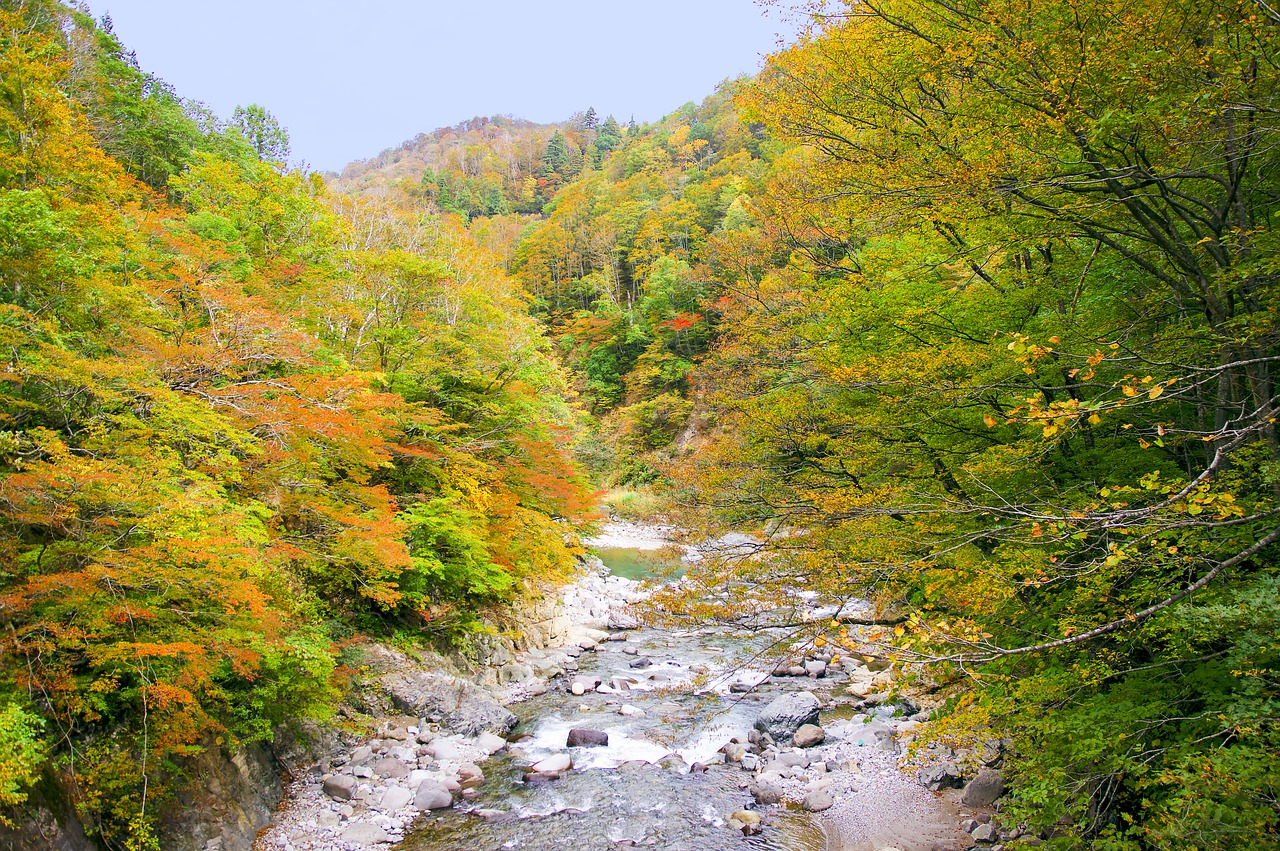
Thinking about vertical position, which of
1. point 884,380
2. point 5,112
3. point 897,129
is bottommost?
point 884,380

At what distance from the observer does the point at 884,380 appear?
7012 mm

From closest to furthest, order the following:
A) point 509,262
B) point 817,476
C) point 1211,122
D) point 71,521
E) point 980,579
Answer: point 1211,122 < point 980,579 < point 71,521 < point 817,476 < point 509,262

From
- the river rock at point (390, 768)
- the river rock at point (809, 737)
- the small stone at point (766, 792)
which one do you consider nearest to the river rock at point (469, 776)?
the river rock at point (390, 768)

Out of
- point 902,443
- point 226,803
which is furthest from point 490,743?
point 902,443

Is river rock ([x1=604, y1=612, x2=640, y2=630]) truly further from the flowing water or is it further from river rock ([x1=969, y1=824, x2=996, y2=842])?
river rock ([x1=969, y1=824, x2=996, y2=842])

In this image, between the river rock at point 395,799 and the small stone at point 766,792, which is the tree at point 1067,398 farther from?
the river rock at point 395,799

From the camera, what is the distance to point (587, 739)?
10547 millimetres

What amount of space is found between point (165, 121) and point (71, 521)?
22672mm

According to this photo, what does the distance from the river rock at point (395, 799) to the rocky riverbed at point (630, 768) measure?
0.02 m

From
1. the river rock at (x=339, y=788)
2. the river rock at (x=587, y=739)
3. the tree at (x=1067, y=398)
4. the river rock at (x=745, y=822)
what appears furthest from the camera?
the river rock at (x=587, y=739)

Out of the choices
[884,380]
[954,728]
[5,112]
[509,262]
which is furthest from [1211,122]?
[509,262]

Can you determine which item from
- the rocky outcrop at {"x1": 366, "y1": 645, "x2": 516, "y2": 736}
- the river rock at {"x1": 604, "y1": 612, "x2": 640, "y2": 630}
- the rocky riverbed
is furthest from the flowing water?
the river rock at {"x1": 604, "y1": 612, "x2": 640, "y2": 630}

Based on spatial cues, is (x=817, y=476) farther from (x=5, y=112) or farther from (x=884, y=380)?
(x=5, y=112)

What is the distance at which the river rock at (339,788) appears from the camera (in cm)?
843
